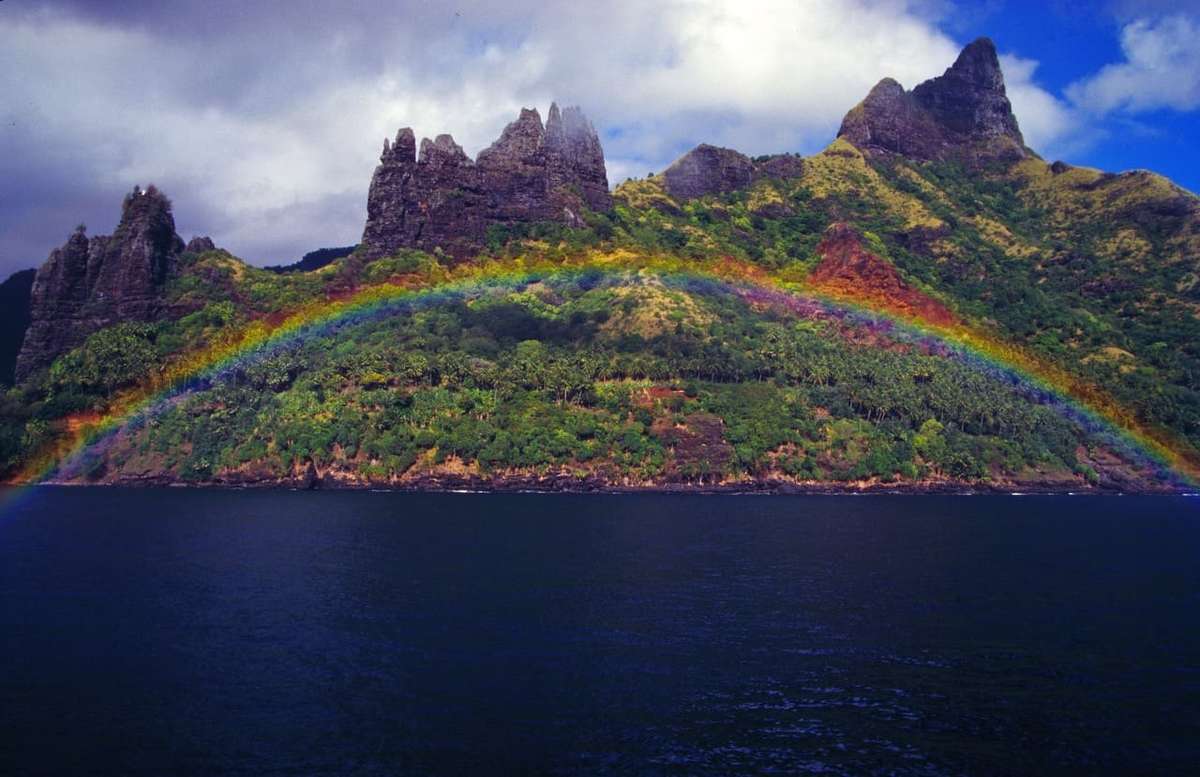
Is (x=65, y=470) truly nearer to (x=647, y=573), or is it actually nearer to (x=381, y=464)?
(x=381, y=464)

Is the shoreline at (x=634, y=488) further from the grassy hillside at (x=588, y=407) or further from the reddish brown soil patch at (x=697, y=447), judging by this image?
the reddish brown soil patch at (x=697, y=447)

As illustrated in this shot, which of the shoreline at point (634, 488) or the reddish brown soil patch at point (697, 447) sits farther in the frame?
the reddish brown soil patch at point (697, 447)

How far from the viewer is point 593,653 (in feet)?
160

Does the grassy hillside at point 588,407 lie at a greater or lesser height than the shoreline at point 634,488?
greater

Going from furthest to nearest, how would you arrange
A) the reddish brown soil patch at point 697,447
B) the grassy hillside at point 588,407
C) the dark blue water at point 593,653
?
the grassy hillside at point 588,407
the reddish brown soil patch at point 697,447
the dark blue water at point 593,653

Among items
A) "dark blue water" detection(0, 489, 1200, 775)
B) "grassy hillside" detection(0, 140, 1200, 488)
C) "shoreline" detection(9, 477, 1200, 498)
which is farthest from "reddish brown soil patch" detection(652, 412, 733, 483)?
"dark blue water" detection(0, 489, 1200, 775)

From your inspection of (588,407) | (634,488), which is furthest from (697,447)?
(588,407)

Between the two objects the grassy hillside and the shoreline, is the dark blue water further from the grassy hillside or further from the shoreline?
the grassy hillside

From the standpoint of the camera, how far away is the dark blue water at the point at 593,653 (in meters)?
36.6

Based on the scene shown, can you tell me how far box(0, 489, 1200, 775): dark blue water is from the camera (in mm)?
36625

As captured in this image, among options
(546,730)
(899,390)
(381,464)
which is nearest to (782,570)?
(546,730)

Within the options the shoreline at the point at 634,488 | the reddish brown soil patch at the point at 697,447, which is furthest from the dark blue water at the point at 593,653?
the reddish brown soil patch at the point at 697,447

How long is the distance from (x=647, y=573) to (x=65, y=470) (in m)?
135

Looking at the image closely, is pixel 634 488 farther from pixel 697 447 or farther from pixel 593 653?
pixel 593 653
